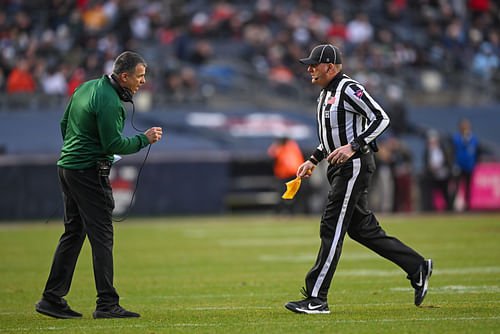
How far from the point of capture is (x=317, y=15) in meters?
27.2

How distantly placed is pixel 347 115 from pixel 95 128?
6.77 ft

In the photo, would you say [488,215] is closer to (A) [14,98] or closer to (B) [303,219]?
(B) [303,219]

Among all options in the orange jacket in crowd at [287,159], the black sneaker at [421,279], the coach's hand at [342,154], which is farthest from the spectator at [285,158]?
the coach's hand at [342,154]

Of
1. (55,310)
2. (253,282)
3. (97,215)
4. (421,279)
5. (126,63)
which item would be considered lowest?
(253,282)

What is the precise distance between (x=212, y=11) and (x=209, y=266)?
16259 mm

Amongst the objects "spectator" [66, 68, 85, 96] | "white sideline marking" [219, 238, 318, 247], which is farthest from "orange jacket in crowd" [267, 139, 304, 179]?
"spectator" [66, 68, 85, 96]

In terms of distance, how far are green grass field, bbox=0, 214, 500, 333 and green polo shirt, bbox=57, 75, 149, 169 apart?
1331 mm

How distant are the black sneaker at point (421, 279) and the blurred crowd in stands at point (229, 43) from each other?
50.6ft

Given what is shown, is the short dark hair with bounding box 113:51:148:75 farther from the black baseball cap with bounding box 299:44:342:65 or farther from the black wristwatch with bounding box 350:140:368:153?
the black wristwatch with bounding box 350:140:368:153

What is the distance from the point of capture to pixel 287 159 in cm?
2027

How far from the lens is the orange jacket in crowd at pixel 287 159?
796 inches

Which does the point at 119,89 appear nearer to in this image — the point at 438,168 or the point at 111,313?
the point at 111,313

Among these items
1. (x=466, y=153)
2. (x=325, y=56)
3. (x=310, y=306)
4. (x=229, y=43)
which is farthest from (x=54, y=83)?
(x=310, y=306)

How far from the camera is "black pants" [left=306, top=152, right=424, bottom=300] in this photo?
23.6 ft
